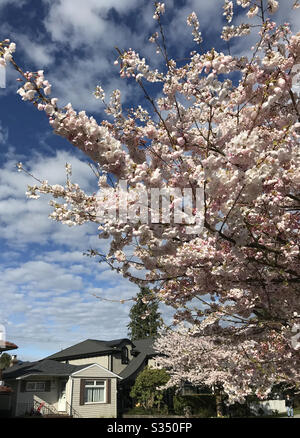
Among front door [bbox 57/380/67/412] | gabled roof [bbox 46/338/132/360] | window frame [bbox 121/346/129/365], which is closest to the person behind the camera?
front door [bbox 57/380/67/412]

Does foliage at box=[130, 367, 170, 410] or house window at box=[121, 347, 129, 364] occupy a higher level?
house window at box=[121, 347, 129, 364]

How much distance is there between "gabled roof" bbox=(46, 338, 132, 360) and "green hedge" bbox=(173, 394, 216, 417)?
22.0ft

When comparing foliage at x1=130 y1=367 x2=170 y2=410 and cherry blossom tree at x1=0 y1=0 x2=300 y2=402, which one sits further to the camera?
foliage at x1=130 y1=367 x2=170 y2=410

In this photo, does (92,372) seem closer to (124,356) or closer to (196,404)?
(124,356)

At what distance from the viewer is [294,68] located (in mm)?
3633

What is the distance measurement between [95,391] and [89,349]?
18.7 feet

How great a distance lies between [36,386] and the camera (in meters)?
25.0

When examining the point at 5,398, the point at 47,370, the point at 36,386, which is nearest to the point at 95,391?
the point at 47,370

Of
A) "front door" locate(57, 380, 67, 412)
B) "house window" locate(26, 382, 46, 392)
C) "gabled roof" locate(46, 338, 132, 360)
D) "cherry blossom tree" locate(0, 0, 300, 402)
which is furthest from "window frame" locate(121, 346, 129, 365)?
"cherry blossom tree" locate(0, 0, 300, 402)

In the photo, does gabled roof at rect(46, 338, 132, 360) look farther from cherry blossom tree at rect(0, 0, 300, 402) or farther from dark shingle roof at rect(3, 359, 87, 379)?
cherry blossom tree at rect(0, 0, 300, 402)

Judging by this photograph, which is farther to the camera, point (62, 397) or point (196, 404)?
point (196, 404)

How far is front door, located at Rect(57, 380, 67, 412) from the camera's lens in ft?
80.7

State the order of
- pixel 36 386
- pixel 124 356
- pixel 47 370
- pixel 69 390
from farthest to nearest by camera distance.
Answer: pixel 124 356, pixel 47 370, pixel 36 386, pixel 69 390
